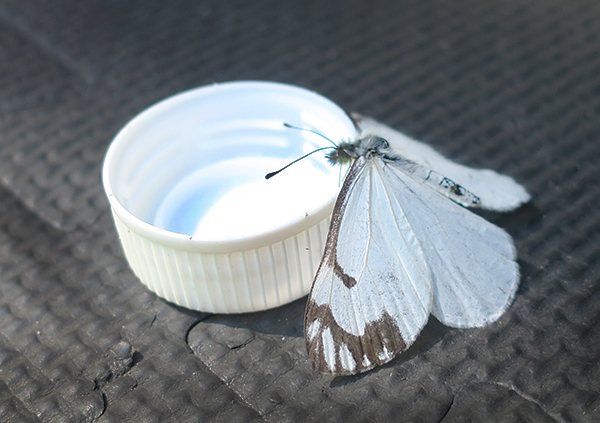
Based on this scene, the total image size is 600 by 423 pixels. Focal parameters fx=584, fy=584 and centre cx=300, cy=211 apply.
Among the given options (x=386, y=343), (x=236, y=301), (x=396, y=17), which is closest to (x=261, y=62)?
(x=396, y=17)

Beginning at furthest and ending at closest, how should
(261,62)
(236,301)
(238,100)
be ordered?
(261,62)
(238,100)
(236,301)

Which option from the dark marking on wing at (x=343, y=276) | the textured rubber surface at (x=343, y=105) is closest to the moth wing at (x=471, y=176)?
the textured rubber surface at (x=343, y=105)

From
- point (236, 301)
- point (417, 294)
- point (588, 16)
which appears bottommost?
point (236, 301)

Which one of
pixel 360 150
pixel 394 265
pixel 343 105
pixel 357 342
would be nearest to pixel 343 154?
pixel 360 150

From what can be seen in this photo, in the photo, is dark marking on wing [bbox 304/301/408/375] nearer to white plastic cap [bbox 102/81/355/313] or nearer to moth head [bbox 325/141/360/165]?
white plastic cap [bbox 102/81/355/313]

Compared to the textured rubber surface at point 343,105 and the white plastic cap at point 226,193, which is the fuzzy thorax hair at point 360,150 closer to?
the white plastic cap at point 226,193

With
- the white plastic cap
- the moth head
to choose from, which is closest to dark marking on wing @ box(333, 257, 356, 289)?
the white plastic cap

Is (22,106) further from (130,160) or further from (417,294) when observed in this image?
(417,294)
